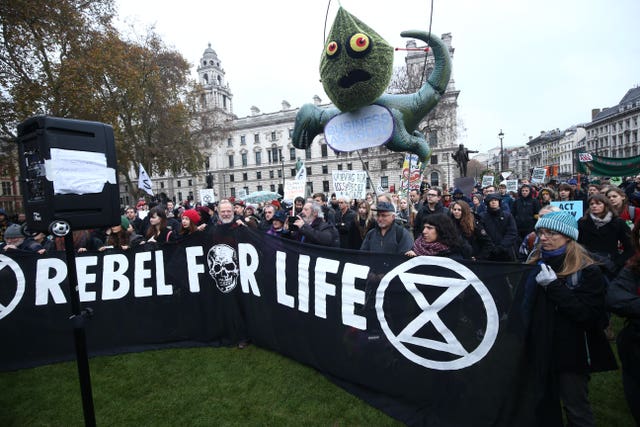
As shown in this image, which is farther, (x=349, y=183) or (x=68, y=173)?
(x=349, y=183)

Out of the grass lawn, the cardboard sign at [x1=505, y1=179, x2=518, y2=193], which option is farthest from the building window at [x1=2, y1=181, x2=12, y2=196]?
the cardboard sign at [x1=505, y1=179, x2=518, y2=193]

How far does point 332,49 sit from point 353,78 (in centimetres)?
80

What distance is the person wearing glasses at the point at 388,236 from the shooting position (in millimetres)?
3504

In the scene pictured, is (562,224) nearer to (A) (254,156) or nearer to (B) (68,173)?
(B) (68,173)

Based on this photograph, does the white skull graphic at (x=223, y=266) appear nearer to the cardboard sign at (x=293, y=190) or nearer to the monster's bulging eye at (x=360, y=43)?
the cardboard sign at (x=293, y=190)

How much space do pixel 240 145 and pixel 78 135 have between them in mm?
78469

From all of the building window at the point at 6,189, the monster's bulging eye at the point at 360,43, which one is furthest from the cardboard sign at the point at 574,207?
the building window at the point at 6,189

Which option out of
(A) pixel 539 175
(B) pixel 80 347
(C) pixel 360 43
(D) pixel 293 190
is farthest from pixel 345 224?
(A) pixel 539 175

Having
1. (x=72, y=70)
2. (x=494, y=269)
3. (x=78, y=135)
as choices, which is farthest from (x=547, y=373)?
(x=72, y=70)

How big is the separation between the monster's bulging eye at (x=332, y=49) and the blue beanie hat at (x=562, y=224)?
21.8 feet

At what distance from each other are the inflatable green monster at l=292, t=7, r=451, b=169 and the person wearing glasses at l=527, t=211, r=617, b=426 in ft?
20.9

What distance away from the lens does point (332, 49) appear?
7824 millimetres

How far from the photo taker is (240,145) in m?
77.6

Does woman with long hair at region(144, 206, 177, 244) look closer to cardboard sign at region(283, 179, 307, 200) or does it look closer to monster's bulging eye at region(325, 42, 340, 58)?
cardboard sign at region(283, 179, 307, 200)
